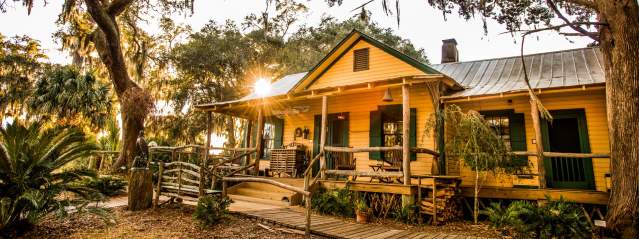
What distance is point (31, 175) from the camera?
5.20m

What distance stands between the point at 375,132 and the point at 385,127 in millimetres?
424

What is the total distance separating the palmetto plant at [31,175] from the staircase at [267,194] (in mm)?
3662

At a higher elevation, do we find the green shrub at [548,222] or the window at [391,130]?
the window at [391,130]

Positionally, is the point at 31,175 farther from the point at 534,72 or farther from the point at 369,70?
the point at 534,72

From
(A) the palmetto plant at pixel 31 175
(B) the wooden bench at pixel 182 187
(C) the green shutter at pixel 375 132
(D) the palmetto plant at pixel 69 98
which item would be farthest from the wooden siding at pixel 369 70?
(D) the palmetto plant at pixel 69 98

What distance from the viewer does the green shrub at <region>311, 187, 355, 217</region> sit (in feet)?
23.3

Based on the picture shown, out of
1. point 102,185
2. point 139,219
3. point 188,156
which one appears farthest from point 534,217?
point 188,156

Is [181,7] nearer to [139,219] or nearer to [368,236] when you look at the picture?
[139,219]

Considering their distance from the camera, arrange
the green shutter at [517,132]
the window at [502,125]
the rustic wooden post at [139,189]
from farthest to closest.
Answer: the window at [502,125]
the green shutter at [517,132]
the rustic wooden post at [139,189]

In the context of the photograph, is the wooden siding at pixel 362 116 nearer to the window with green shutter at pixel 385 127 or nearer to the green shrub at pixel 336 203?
the window with green shutter at pixel 385 127

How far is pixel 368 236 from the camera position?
5102mm

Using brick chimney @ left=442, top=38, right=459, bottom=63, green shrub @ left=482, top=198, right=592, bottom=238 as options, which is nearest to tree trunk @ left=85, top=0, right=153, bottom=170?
brick chimney @ left=442, top=38, right=459, bottom=63

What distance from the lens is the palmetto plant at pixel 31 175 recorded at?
483 centimetres

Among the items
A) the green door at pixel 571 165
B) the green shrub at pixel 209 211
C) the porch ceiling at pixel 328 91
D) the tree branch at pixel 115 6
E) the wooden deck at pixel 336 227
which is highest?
the tree branch at pixel 115 6
